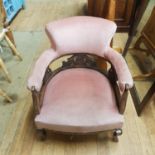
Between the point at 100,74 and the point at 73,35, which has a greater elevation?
the point at 73,35

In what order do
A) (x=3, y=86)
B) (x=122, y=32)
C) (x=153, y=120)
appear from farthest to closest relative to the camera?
(x=122, y=32), (x=3, y=86), (x=153, y=120)

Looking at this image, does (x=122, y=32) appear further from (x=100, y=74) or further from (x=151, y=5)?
(x=100, y=74)

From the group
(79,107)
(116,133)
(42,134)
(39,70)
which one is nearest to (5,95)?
(42,134)

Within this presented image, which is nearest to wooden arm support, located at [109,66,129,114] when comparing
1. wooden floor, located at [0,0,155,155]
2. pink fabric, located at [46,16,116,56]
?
pink fabric, located at [46,16,116,56]

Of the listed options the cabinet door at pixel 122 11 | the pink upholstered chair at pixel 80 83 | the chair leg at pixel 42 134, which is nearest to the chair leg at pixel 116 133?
the pink upholstered chair at pixel 80 83

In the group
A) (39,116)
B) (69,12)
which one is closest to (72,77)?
(39,116)

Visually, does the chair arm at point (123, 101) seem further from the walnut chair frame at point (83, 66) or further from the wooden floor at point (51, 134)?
the wooden floor at point (51, 134)

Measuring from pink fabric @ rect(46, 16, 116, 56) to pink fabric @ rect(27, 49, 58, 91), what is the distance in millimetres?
63

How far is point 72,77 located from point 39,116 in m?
0.37

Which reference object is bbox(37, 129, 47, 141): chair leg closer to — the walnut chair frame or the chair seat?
→ the walnut chair frame

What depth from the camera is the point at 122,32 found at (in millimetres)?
3012

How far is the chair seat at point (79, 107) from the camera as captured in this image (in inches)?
52.2

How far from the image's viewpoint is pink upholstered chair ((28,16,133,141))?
1.33m

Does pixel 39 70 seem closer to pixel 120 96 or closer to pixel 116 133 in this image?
pixel 120 96
